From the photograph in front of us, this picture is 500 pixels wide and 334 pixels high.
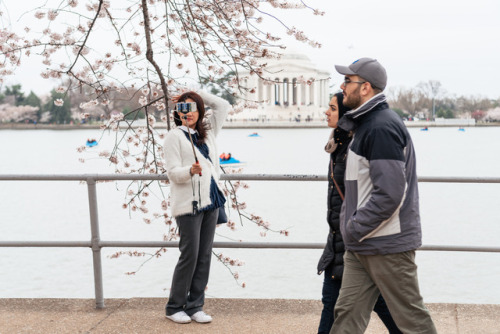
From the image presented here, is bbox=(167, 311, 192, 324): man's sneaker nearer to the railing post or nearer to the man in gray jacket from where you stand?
the railing post

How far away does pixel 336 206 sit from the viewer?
3068mm

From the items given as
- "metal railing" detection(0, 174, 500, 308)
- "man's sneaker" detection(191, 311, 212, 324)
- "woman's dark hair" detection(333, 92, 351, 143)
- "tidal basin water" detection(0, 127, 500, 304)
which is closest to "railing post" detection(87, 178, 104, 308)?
"metal railing" detection(0, 174, 500, 308)

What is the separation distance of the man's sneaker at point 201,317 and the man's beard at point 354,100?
202cm

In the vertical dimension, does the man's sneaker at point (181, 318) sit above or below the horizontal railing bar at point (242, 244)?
below

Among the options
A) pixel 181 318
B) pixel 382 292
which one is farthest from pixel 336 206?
pixel 181 318

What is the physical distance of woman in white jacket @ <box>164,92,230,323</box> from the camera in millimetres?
3916

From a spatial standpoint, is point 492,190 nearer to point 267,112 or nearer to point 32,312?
point 32,312

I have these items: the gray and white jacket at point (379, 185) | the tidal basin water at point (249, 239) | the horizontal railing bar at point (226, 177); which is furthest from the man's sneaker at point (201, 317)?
the tidal basin water at point (249, 239)

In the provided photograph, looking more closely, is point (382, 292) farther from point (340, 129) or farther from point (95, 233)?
point (95, 233)

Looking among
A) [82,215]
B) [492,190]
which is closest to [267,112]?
[492,190]

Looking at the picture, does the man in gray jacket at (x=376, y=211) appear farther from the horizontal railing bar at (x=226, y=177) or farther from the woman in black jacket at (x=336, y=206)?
the horizontal railing bar at (x=226, y=177)

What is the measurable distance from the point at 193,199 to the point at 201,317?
2.84 ft

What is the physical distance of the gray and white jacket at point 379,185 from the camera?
2.64 meters

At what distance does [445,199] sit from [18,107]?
94394mm
